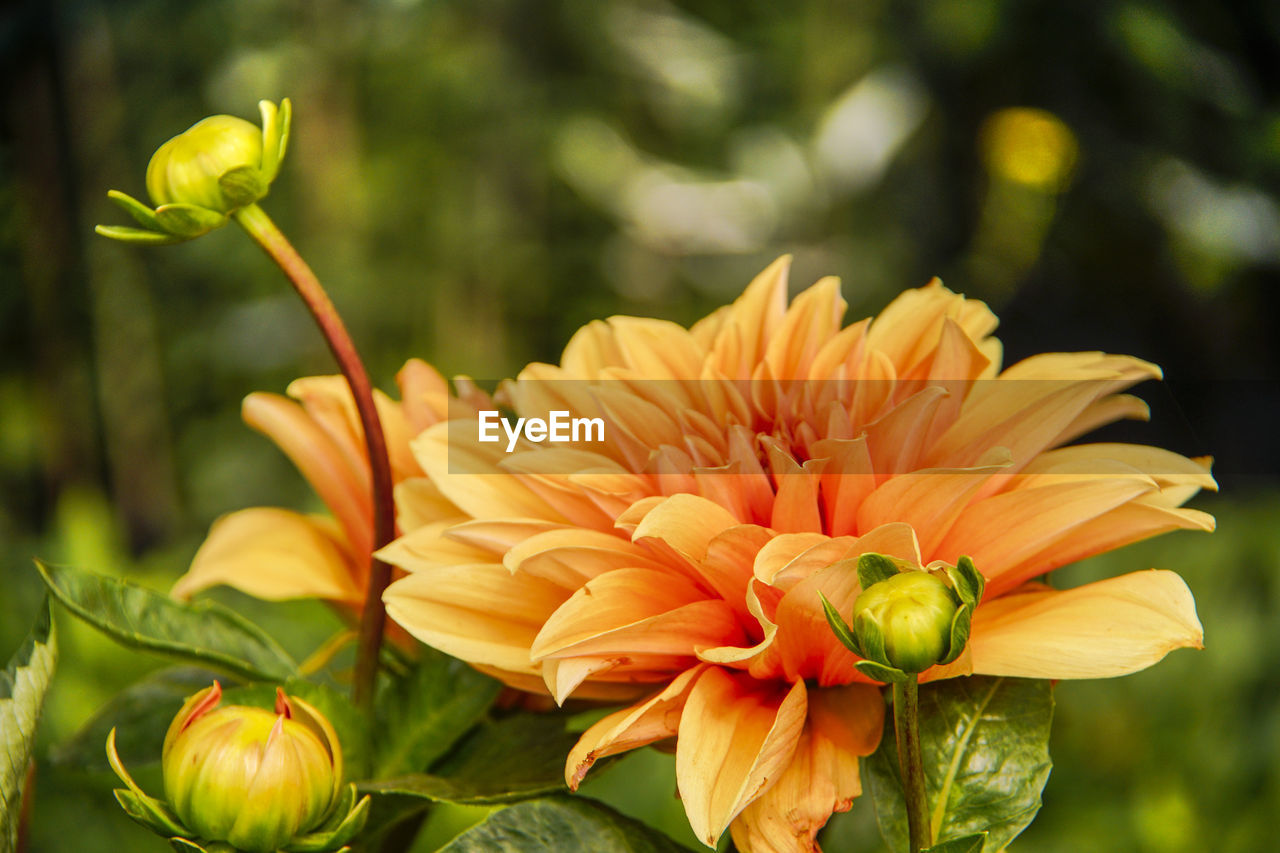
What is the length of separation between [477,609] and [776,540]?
0.07 metres

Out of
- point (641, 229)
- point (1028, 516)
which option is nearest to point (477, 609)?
point (1028, 516)

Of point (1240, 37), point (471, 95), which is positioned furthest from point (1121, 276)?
point (471, 95)

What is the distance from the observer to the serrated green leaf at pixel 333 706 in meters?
0.23

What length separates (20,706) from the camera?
0.66 feet

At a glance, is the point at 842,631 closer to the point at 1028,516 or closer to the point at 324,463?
the point at 1028,516

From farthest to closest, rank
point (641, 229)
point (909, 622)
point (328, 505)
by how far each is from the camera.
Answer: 1. point (641, 229)
2. point (328, 505)
3. point (909, 622)

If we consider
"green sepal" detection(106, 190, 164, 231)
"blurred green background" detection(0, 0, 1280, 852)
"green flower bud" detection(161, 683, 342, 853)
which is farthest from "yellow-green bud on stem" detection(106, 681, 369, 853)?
"blurred green background" detection(0, 0, 1280, 852)

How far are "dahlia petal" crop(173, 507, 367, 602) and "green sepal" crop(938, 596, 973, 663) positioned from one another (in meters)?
0.16

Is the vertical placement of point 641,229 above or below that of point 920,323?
below

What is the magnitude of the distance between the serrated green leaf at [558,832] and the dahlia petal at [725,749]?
0.10ft

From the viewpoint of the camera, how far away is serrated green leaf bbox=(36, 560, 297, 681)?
0.71 ft

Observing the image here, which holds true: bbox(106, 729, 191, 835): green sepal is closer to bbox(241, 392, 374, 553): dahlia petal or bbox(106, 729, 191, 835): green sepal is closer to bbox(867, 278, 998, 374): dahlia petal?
bbox(241, 392, 374, 553): dahlia petal

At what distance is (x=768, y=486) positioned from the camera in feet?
0.71

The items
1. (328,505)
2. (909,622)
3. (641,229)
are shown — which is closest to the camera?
(909,622)
